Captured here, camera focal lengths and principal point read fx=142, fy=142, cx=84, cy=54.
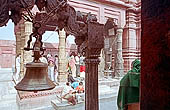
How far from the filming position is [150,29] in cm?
24

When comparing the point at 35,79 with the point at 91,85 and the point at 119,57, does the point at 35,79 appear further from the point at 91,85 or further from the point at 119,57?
the point at 119,57

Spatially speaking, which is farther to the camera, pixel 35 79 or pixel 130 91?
pixel 130 91

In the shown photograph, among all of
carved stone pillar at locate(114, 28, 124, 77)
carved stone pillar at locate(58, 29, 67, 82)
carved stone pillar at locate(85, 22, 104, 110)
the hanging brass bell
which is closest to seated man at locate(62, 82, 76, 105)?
carved stone pillar at locate(58, 29, 67, 82)

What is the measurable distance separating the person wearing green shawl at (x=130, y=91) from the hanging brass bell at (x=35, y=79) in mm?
1267

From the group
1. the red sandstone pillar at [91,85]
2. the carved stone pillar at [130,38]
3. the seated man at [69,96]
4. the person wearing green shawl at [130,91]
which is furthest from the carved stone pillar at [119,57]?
the red sandstone pillar at [91,85]

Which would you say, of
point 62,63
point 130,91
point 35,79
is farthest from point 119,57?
→ point 35,79

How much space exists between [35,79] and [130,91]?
4.69 feet

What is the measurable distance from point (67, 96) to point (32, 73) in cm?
227

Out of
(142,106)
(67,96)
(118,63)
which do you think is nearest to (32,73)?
(142,106)

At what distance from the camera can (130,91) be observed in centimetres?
206

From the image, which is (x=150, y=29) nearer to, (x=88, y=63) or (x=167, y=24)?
(x=167, y=24)

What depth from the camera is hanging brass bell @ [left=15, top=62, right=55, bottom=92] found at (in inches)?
44.0

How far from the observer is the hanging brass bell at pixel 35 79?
1119 mm

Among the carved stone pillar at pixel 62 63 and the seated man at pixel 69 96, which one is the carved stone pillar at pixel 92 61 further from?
the carved stone pillar at pixel 62 63
